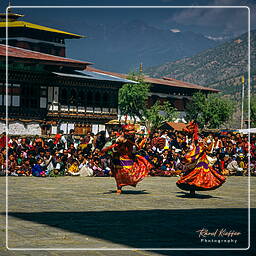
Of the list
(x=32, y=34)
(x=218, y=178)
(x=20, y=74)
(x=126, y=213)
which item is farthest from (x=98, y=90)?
(x=126, y=213)

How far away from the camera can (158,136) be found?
26250 mm

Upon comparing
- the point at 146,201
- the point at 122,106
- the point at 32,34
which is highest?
the point at 32,34

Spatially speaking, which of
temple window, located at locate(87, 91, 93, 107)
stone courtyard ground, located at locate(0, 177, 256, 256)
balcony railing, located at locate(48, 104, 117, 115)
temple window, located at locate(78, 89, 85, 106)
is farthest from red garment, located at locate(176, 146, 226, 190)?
temple window, located at locate(87, 91, 93, 107)

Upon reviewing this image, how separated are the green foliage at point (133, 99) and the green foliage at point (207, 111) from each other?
330 inches

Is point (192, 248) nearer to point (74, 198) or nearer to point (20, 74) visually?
point (74, 198)

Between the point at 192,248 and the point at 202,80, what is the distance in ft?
536

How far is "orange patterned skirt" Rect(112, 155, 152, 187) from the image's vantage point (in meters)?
14.8

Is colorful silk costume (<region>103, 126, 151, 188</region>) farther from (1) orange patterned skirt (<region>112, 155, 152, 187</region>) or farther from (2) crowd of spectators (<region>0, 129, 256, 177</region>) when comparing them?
(2) crowd of spectators (<region>0, 129, 256, 177</region>)

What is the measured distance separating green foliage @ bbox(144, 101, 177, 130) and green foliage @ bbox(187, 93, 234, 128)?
3.86 metres

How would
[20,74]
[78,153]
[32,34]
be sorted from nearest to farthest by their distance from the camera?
1. [78,153]
2. [20,74]
3. [32,34]

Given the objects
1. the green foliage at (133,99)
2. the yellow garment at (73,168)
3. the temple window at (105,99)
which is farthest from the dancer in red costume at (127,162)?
the green foliage at (133,99)

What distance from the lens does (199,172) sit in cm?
1433

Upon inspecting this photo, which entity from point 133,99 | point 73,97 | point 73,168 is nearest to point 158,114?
point 133,99

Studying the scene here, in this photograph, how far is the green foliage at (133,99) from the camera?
187 ft
